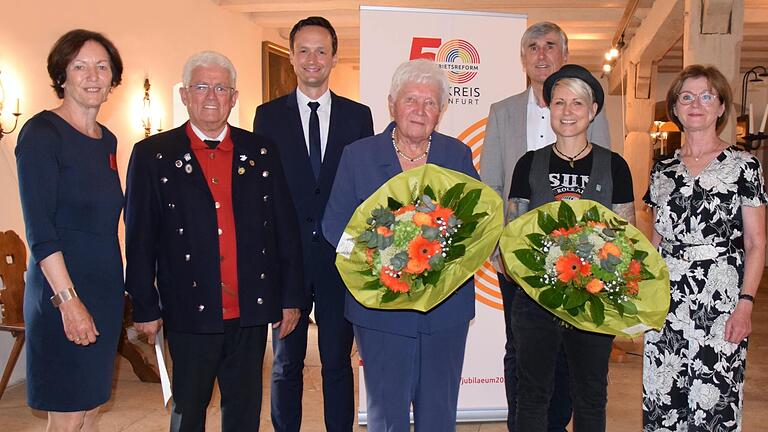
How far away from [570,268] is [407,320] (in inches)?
22.6

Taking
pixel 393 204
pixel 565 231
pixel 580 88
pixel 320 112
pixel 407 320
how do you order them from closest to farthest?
pixel 393 204
pixel 565 231
pixel 407 320
pixel 580 88
pixel 320 112

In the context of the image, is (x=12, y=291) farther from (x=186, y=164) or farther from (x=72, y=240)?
(x=186, y=164)

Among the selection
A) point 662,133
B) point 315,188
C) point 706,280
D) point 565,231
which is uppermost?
point 662,133

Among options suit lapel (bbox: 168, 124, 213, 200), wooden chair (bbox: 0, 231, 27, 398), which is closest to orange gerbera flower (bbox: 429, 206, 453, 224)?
suit lapel (bbox: 168, 124, 213, 200)

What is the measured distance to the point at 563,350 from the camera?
2912 millimetres

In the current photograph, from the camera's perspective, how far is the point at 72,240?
2.54 m

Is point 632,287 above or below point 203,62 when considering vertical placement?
below

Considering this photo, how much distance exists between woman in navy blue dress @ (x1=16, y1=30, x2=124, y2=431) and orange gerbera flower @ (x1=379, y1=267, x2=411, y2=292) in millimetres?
1029

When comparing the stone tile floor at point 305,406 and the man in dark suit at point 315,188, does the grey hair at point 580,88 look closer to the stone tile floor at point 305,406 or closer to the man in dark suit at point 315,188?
the man in dark suit at point 315,188

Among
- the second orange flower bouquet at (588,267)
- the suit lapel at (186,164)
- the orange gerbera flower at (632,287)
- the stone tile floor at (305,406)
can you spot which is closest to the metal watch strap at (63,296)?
the suit lapel at (186,164)

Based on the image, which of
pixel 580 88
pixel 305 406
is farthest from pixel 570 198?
pixel 305 406

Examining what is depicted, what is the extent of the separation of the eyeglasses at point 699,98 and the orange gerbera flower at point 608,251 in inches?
35.1

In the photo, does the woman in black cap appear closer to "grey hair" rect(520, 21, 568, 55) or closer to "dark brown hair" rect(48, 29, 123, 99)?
"grey hair" rect(520, 21, 568, 55)

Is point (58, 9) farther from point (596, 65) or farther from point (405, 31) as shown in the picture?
point (596, 65)
